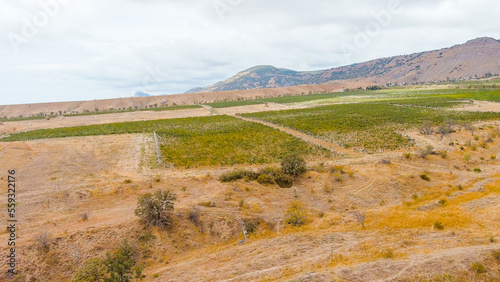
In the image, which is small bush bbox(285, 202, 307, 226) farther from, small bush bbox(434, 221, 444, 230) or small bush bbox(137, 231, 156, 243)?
small bush bbox(137, 231, 156, 243)

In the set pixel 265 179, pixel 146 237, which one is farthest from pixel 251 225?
pixel 265 179

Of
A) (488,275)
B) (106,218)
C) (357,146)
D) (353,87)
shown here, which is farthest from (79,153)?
(353,87)

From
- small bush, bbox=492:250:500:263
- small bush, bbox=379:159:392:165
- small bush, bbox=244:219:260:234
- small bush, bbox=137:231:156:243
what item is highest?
small bush, bbox=379:159:392:165

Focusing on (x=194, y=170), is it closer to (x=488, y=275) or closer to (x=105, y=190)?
(x=105, y=190)

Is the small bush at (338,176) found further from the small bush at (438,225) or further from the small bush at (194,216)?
the small bush at (194,216)

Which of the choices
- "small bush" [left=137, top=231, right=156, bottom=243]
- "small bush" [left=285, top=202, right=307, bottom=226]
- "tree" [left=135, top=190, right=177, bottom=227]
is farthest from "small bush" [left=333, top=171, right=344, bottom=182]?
"small bush" [left=137, top=231, right=156, bottom=243]
